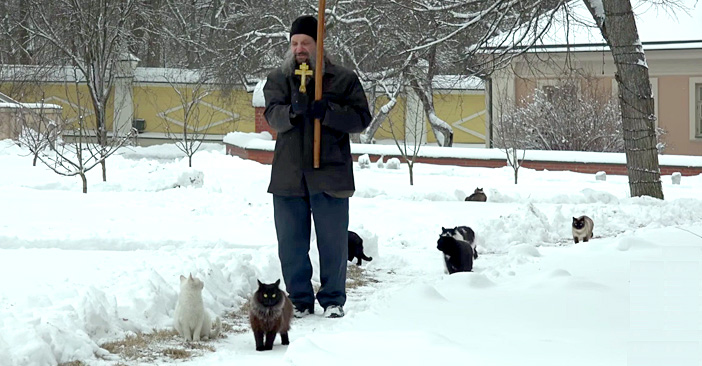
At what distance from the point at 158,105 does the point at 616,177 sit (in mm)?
26707

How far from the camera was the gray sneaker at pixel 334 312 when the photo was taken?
300 inches

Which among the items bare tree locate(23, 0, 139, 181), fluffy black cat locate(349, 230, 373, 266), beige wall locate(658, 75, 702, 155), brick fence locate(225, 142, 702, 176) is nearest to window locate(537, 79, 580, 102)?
brick fence locate(225, 142, 702, 176)

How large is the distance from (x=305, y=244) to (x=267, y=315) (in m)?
1.34

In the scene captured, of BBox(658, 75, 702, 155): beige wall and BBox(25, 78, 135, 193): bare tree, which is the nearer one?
BBox(25, 78, 135, 193): bare tree

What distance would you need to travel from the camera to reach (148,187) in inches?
709

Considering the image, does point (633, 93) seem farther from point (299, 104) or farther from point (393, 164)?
point (299, 104)

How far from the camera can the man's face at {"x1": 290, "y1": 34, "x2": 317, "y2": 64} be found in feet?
25.4

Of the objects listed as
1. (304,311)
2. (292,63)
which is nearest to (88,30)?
(292,63)

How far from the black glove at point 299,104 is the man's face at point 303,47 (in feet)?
1.02

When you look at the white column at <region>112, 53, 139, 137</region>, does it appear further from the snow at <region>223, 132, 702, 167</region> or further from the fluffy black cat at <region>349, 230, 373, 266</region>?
the fluffy black cat at <region>349, 230, 373, 266</region>

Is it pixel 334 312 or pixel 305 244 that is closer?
pixel 334 312

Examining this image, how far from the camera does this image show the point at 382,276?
10.3 meters

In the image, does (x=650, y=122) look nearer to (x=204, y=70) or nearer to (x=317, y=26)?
(x=317, y=26)

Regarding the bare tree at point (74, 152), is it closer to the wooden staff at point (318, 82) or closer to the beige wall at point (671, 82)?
the wooden staff at point (318, 82)
